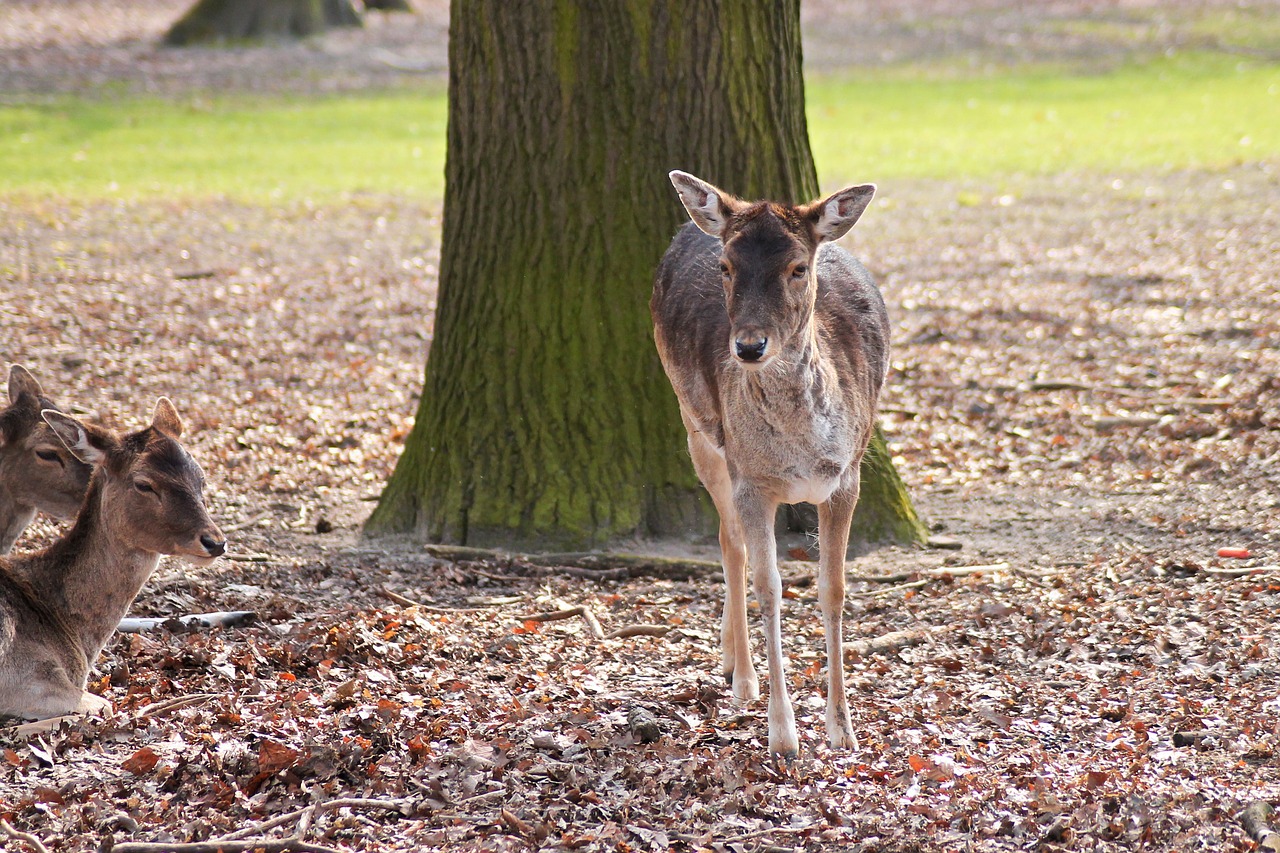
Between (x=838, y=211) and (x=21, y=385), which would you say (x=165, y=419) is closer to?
(x=21, y=385)

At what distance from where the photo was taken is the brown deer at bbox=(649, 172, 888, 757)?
5102 millimetres

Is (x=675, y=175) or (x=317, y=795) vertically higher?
(x=675, y=175)

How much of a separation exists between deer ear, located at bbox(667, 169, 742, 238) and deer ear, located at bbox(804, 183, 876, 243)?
31cm

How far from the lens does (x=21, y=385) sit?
6.70 metres

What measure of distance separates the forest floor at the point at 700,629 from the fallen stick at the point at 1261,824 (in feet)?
0.10

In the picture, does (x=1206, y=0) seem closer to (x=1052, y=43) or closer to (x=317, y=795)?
(x=1052, y=43)

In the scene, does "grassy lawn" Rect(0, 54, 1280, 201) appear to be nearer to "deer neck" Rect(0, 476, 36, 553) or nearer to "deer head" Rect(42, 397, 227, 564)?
"deer neck" Rect(0, 476, 36, 553)

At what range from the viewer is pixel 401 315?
41.9 feet

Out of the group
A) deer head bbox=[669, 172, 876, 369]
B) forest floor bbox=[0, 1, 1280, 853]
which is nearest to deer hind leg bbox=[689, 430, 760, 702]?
forest floor bbox=[0, 1, 1280, 853]

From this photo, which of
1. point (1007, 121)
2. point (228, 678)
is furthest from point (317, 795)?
point (1007, 121)

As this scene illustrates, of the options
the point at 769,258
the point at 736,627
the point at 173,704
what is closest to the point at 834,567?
the point at 736,627

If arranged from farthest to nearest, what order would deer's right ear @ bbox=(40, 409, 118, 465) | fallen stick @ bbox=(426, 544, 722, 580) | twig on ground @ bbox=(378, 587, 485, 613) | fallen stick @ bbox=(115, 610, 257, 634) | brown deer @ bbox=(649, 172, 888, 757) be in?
fallen stick @ bbox=(426, 544, 722, 580), twig on ground @ bbox=(378, 587, 485, 613), fallen stick @ bbox=(115, 610, 257, 634), deer's right ear @ bbox=(40, 409, 118, 465), brown deer @ bbox=(649, 172, 888, 757)

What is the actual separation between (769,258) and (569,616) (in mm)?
2353

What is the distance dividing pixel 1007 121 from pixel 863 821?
20834 mm
